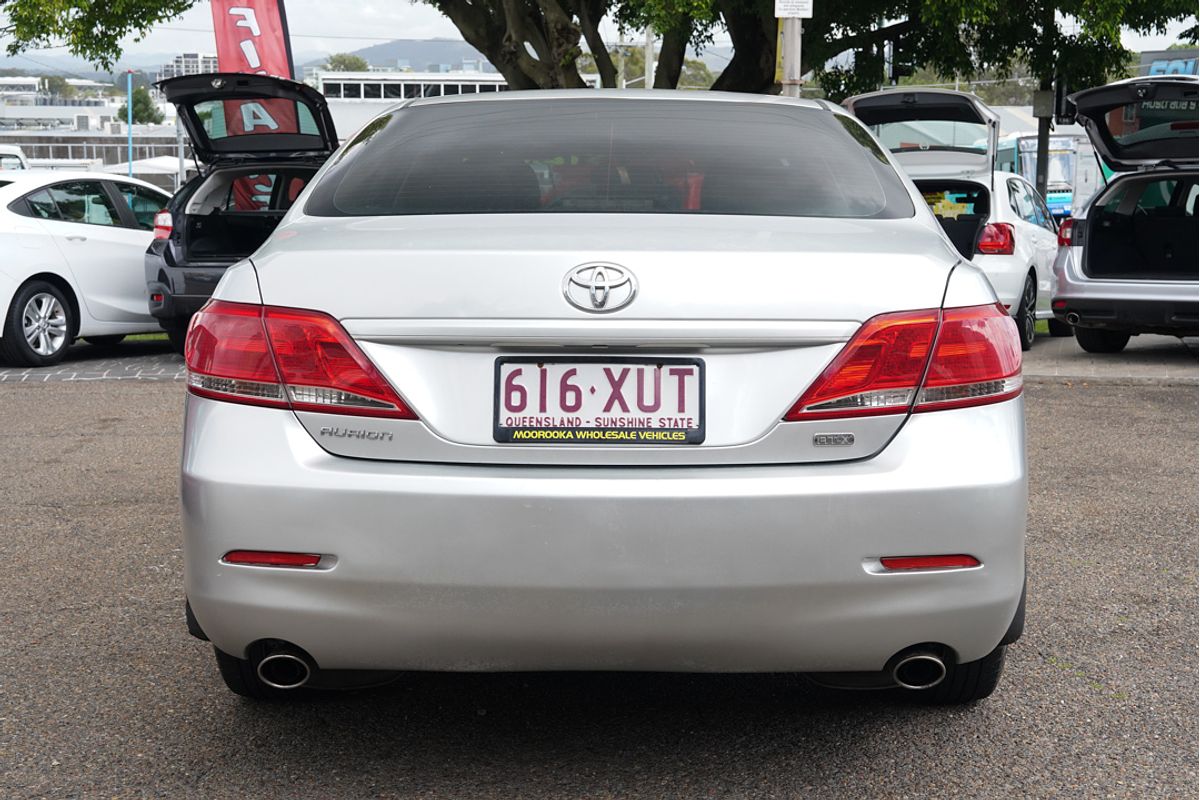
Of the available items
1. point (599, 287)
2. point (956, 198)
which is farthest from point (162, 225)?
point (599, 287)

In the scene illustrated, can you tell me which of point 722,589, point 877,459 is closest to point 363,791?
point 722,589

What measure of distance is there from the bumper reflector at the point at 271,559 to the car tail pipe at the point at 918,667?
1150 mm

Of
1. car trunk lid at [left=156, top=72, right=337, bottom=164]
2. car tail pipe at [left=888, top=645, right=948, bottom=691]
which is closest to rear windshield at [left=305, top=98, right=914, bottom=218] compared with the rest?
car tail pipe at [left=888, top=645, right=948, bottom=691]

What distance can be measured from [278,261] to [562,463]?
71 cm

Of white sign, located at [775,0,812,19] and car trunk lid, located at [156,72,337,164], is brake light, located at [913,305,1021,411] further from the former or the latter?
white sign, located at [775,0,812,19]

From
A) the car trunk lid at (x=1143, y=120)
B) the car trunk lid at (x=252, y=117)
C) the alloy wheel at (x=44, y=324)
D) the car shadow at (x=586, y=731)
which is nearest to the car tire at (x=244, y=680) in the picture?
the car shadow at (x=586, y=731)

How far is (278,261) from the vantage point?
2.91 m

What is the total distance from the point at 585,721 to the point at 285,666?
810 mm

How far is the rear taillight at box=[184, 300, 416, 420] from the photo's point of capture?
9.05 feet

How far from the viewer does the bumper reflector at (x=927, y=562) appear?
108 inches

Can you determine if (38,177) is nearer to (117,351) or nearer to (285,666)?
(117,351)

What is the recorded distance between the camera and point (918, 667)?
9.87 ft

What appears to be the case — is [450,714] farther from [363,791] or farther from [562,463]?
[562,463]

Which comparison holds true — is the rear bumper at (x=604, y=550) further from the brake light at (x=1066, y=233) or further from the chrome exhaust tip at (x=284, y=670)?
the brake light at (x=1066, y=233)
